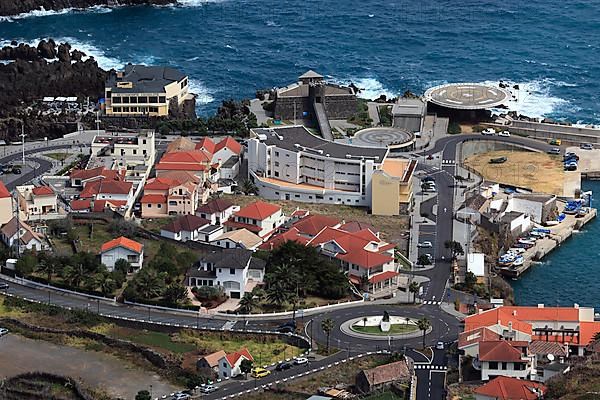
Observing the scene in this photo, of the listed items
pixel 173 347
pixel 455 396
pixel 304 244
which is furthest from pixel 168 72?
pixel 455 396

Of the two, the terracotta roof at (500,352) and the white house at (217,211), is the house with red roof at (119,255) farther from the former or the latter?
the terracotta roof at (500,352)

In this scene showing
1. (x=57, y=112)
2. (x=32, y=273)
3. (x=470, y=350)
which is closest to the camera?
(x=470, y=350)

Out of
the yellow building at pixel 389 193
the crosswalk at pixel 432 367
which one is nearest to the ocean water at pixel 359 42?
the yellow building at pixel 389 193

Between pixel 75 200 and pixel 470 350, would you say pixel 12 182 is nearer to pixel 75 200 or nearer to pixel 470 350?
pixel 75 200

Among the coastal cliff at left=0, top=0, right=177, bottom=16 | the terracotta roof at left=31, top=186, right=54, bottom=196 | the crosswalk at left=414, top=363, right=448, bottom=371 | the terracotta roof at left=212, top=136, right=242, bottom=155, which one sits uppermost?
the coastal cliff at left=0, top=0, right=177, bottom=16

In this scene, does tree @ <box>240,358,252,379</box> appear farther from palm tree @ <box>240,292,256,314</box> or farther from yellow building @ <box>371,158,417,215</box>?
yellow building @ <box>371,158,417,215</box>

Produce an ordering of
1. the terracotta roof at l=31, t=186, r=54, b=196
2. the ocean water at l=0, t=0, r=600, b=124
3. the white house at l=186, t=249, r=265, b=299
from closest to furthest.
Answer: the white house at l=186, t=249, r=265, b=299 < the terracotta roof at l=31, t=186, r=54, b=196 < the ocean water at l=0, t=0, r=600, b=124

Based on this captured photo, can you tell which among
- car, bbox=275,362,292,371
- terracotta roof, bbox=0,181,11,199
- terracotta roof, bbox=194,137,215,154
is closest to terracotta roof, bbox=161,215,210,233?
terracotta roof, bbox=0,181,11,199

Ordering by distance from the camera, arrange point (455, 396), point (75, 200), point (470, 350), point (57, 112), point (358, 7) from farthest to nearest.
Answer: point (358, 7) → point (57, 112) → point (75, 200) → point (470, 350) → point (455, 396)
